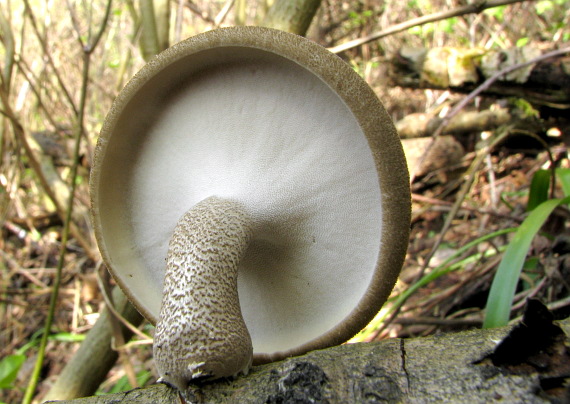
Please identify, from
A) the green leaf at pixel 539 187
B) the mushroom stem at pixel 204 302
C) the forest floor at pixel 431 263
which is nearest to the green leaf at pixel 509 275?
the forest floor at pixel 431 263

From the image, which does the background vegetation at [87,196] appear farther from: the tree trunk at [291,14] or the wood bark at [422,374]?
the wood bark at [422,374]

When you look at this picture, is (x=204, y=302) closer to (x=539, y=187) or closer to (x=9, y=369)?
(x=9, y=369)

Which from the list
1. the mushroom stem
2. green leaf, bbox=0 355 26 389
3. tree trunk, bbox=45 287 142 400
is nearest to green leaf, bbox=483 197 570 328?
the mushroom stem

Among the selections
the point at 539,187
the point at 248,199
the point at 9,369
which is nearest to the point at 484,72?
the point at 539,187

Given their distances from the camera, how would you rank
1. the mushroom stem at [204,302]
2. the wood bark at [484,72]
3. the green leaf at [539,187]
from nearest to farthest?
the mushroom stem at [204,302]
the green leaf at [539,187]
the wood bark at [484,72]

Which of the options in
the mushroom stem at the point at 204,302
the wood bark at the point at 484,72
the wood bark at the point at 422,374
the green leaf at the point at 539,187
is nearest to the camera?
the wood bark at the point at 422,374

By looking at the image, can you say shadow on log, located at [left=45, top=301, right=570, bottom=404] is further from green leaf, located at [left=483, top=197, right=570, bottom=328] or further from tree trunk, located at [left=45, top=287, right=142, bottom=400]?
tree trunk, located at [left=45, top=287, right=142, bottom=400]

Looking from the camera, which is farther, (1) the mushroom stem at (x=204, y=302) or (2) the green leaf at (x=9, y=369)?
(2) the green leaf at (x=9, y=369)
